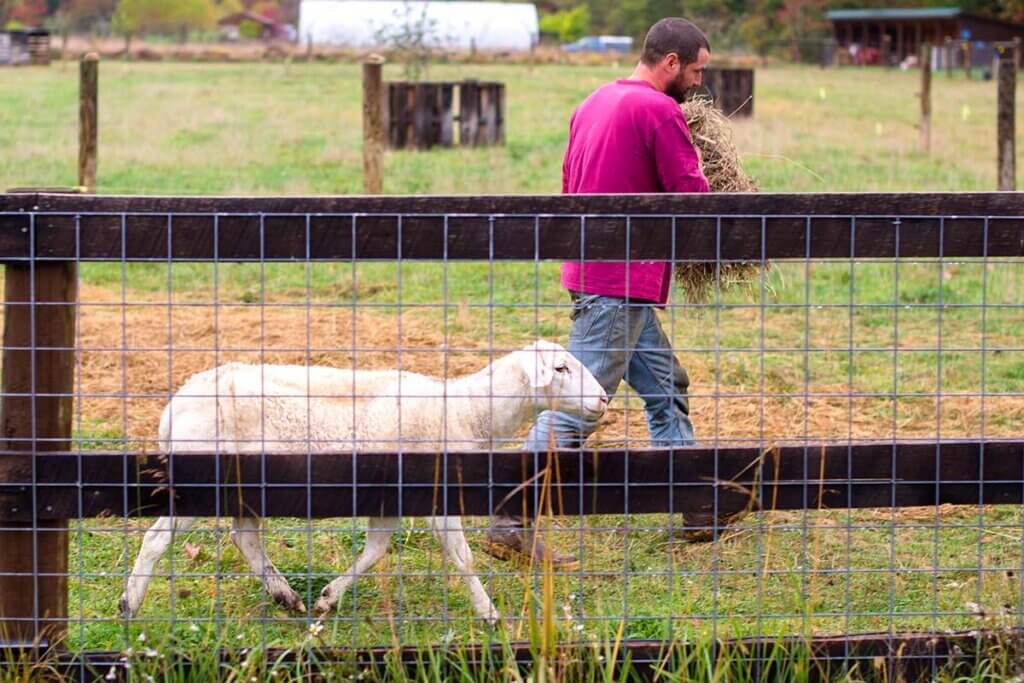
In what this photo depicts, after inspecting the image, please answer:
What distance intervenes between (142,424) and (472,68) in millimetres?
43939

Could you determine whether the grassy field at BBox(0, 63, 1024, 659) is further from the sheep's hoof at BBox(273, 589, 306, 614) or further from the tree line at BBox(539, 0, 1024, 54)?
the tree line at BBox(539, 0, 1024, 54)

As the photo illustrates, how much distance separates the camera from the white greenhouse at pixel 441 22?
211 ft

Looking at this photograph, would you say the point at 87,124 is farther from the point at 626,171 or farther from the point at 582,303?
the point at 582,303

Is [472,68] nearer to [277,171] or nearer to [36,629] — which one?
[277,171]

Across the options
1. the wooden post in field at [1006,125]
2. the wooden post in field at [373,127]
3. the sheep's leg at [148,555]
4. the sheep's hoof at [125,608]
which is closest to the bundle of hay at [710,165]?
the sheep's leg at [148,555]

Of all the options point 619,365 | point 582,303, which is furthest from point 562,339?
point 582,303

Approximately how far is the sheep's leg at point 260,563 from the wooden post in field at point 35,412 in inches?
41.7

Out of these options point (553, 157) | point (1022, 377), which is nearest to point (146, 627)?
point (1022, 377)

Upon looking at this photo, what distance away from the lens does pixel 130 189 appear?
17047mm

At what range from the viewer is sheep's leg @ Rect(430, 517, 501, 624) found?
5070mm

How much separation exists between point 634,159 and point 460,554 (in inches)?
69.5

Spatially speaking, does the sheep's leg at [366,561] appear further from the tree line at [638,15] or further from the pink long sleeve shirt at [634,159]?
the tree line at [638,15]

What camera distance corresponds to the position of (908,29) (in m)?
79.1

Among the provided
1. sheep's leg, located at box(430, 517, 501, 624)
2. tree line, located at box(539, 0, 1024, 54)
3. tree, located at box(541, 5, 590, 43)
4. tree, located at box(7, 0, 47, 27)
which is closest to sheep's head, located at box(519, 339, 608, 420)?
sheep's leg, located at box(430, 517, 501, 624)
